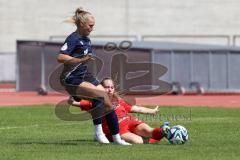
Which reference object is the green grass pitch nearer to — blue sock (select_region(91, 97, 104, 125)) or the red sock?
the red sock

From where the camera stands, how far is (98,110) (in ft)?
41.4

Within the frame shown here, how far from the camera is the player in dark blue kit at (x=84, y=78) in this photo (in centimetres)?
1252

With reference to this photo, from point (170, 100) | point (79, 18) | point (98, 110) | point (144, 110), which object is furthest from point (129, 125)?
point (170, 100)

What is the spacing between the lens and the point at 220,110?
22844 mm

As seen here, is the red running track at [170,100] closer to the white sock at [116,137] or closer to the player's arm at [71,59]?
the white sock at [116,137]

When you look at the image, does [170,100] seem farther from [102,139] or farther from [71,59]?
[71,59]

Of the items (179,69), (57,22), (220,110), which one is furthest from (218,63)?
(57,22)

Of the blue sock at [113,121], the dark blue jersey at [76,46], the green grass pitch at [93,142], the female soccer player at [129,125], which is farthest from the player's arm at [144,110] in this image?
the dark blue jersey at [76,46]

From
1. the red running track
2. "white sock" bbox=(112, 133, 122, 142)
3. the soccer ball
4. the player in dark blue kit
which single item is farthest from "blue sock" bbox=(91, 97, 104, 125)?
the red running track

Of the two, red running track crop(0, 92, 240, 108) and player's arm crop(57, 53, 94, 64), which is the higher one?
player's arm crop(57, 53, 94, 64)

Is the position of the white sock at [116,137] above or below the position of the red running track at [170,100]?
above

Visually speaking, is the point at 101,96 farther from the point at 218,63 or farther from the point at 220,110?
the point at 218,63

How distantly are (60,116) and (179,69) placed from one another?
16782mm

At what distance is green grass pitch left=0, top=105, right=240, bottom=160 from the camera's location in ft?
36.6
